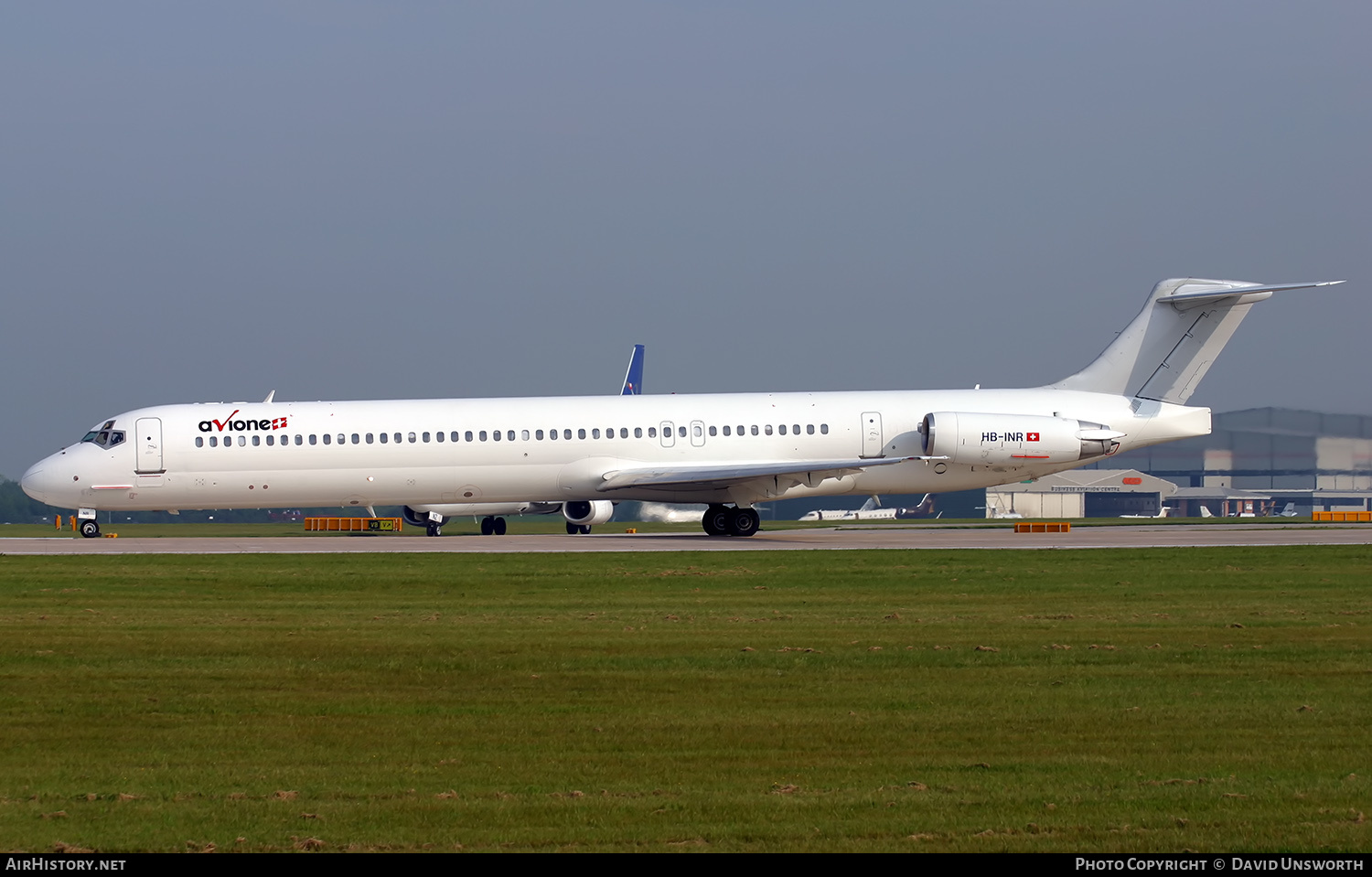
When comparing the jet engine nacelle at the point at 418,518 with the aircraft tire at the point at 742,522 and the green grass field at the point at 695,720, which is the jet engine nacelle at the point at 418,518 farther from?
the green grass field at the point at 695,720

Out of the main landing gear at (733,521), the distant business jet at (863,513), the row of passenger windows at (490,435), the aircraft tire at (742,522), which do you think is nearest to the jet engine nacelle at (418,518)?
the row of passenger windows at (490,435)

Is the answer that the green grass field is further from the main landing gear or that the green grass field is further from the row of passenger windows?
the main landing gear

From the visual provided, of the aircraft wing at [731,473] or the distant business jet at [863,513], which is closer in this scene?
the aircraft wing at [731,473]

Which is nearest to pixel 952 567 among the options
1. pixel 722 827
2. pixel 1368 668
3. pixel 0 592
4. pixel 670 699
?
pixel 1368 668

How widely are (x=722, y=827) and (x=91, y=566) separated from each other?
67.4 ft

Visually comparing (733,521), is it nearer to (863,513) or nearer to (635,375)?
(635,375)

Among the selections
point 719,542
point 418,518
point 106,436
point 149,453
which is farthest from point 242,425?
point 719,542

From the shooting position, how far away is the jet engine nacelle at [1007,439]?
3500cm

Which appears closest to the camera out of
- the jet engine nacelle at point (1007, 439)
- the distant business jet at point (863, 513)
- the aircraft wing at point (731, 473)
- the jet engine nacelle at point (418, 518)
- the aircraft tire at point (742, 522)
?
the aircraft wing at point (731, 473)

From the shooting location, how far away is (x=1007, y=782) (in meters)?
8.43

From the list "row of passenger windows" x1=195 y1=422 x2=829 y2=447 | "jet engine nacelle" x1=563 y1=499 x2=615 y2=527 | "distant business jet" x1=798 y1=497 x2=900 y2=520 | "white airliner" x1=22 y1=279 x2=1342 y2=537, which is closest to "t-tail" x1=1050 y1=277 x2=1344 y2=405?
"white airliner" x1=22 y1=279 x2=1342 y2=537

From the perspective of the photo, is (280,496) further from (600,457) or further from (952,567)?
(952,567)

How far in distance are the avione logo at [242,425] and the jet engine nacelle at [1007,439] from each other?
1633cm

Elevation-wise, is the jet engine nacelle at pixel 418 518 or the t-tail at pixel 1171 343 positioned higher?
the t-tail at pixel 1171 343
